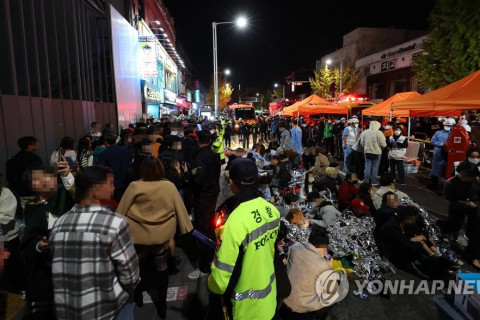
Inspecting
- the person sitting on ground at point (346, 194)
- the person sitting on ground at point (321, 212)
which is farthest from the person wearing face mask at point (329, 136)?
→ the person sitting on ground at point (321, 212)

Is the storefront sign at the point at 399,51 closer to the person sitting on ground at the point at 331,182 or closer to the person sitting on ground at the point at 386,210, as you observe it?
the person sitting on ground at the point at 331,182

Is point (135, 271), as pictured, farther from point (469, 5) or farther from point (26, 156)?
point (469, 5)

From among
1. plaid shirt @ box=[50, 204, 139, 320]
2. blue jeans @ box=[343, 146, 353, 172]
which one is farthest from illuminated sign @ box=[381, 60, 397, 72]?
plaid shirt @ box=[50, 204, 139, 320]

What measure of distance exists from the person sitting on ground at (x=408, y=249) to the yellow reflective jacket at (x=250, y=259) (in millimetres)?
3207

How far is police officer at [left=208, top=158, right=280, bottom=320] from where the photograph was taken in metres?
2.14

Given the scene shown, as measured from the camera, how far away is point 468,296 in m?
2.58

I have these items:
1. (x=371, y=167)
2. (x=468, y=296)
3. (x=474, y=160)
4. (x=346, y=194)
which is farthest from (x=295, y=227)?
(x=371, y=167)

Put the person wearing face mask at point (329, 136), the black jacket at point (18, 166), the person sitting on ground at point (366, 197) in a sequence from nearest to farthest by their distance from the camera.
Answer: the black jacket at point (18, 166) → the person sitting on ground at point (366, 197) → the person wearing face mask at point (329, 136)

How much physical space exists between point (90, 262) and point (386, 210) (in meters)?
4.63

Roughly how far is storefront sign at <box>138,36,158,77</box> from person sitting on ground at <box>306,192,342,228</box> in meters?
17.3

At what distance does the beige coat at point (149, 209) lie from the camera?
3637mm

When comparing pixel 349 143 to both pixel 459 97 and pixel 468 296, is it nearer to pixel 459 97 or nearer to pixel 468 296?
pixel 459 97

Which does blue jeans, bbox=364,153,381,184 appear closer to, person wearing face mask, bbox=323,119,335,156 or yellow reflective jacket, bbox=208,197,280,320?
person wearing face mask, bbox=323,119,335,156

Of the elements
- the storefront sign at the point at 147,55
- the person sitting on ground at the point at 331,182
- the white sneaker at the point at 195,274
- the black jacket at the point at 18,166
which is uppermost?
the storefront sign at the point at 147,55
